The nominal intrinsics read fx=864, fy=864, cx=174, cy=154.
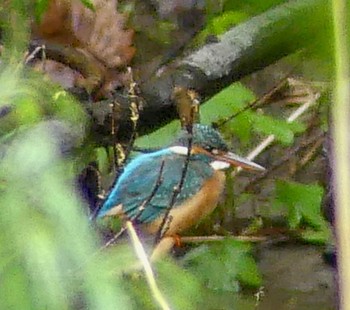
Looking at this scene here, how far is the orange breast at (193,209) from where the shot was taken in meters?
0.97

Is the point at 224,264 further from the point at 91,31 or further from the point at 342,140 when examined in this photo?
the point at 342,140

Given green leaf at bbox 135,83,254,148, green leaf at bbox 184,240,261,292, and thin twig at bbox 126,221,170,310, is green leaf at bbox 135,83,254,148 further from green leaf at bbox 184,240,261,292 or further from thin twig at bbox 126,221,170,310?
thin twig at bbox 126,221,170,310

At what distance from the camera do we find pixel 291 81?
1.41m

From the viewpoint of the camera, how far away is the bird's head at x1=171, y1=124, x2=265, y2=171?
103cm

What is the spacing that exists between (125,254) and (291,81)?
893 millimetres

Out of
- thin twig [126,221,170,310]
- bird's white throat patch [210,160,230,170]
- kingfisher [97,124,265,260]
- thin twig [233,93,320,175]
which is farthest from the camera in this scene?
thin twig [233,93,320,175]

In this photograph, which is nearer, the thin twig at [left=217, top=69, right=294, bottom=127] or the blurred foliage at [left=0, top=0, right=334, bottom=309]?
the blurred foliage at [left=0, top=0, right=334, bottom=309]

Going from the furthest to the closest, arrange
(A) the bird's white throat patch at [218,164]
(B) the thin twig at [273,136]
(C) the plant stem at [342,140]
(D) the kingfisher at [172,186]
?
(B) the thin twig at [273,136] → (A) the bird's white throat patch at [218,164] → (D) the kingfisher at [172,186] → (C) the plant stem at [342,140]

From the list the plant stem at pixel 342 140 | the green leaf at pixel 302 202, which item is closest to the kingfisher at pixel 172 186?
the green leaf at pixel 302 202

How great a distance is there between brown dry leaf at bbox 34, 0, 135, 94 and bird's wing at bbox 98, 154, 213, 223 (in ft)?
0.79

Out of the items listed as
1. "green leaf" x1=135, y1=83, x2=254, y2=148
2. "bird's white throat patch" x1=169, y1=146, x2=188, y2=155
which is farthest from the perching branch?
"green leaf" x1=135, y1=83, x2=254, y2=148

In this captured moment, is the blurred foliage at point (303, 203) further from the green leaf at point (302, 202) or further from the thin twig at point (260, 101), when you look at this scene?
the thin twig at point (260, 101)

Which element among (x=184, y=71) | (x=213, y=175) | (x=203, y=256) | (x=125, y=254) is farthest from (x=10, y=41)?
(x=203, y=256)

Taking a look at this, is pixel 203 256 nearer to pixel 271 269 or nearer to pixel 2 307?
pixel 271 269
